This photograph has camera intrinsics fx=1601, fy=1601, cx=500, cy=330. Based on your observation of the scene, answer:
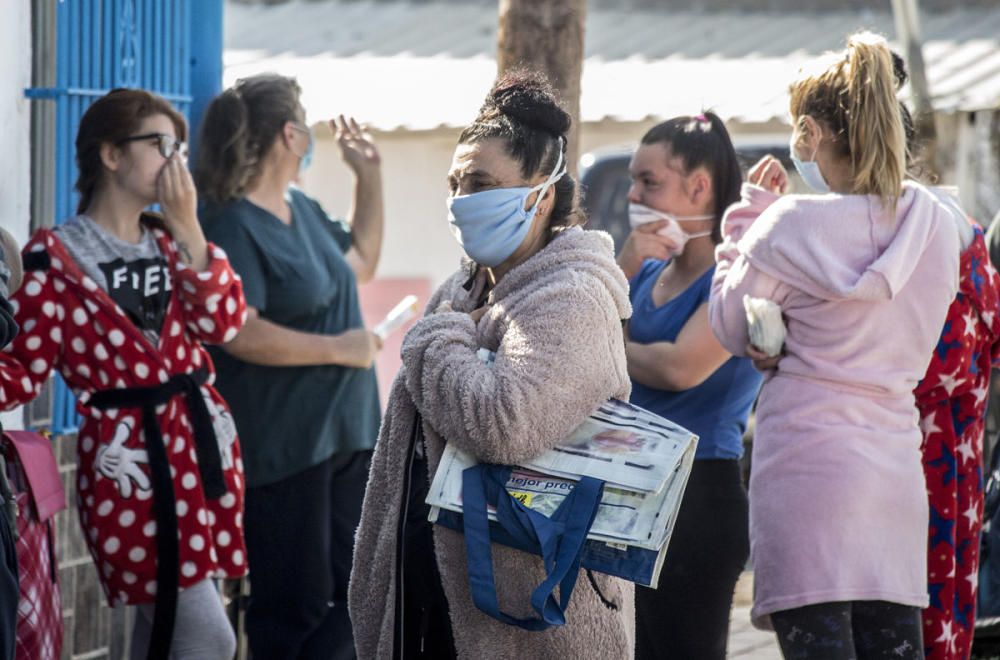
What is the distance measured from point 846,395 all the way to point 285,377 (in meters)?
2.17

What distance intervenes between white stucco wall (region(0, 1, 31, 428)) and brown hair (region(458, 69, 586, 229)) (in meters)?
1.88

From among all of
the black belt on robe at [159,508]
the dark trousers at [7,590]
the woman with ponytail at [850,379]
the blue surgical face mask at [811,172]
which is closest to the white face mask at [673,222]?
the blue surgical face mask at [811,172]

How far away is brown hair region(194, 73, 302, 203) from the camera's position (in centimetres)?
515

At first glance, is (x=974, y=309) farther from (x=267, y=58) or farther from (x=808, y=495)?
(x=267, y=58)

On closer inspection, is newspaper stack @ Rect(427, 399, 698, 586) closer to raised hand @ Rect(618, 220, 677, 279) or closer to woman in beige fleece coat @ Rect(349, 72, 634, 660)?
woman in beige fleece coat @ Rect(349, 72, 634, 660)

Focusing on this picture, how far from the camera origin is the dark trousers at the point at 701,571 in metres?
4.17

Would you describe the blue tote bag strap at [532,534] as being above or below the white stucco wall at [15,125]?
below

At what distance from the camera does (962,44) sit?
15164mm

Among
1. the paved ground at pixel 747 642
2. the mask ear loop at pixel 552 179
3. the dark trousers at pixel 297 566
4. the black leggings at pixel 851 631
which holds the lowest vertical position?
the paved ground at pixel 747 642

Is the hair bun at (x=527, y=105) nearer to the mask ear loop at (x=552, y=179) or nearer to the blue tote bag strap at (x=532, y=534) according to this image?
the mask ear loop at (x=552, y=179)

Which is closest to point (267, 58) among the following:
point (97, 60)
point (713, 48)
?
point (713, 48)

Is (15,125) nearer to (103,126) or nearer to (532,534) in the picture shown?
(103,126)

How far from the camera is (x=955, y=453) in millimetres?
3986

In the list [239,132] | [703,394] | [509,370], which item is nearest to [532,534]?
[509,370]
